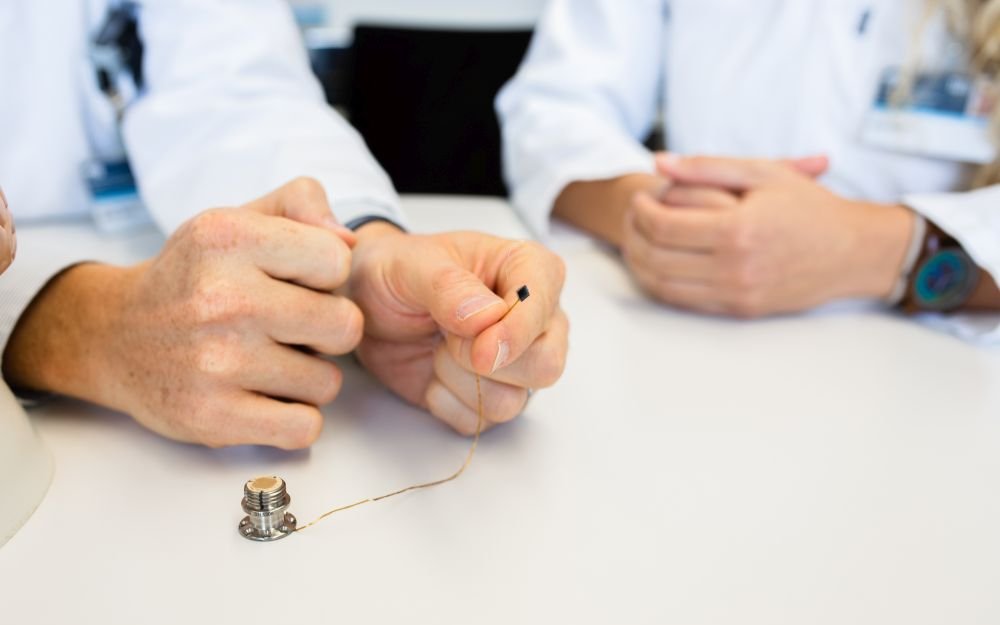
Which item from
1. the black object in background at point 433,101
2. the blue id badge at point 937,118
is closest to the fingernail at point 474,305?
the blue id badge at point 937,118

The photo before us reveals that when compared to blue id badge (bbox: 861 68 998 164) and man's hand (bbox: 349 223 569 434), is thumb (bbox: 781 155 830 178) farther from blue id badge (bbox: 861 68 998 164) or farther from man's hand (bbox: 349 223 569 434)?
man's hand (bbox: 349 223 569 434)

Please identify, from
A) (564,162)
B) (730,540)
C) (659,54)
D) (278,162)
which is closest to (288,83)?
(278,162)

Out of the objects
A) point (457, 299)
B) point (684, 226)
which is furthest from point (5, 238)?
point (684, 226)

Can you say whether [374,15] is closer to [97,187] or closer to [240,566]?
[97,187]

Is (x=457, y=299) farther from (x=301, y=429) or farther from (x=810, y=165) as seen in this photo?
(x=810, y=165)

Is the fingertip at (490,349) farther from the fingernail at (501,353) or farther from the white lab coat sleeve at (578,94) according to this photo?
the white lab coat sleeve at (578,94)

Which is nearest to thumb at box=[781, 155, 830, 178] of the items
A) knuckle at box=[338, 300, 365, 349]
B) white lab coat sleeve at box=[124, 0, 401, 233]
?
white lab coat sleeve at box=[124, 0, 401, 233]

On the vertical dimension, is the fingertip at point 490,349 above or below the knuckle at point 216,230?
below
